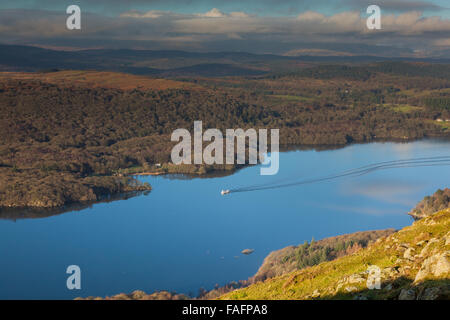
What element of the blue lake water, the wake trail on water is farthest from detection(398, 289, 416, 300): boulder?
the wake trail on water

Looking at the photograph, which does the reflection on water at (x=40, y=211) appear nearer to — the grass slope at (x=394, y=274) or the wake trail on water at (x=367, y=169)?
the wake trail on water at (x=367, y=169)

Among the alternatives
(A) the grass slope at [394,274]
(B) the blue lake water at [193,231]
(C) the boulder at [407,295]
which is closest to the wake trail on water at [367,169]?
(B) the blue lake water at [193,231]

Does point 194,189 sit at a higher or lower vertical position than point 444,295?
lower

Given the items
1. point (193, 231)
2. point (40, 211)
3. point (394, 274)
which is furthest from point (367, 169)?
point (394, 274)

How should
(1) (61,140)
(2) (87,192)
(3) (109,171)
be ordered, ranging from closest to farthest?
(2) (87,192) < (3) (109,171) < (1) (61,140)

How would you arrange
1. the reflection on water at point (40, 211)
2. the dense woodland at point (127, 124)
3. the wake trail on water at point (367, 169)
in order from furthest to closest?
the dense woodland at point (127, 124), the wake trail on water at point (367, 169), the reflection on water at point (40, 211)
